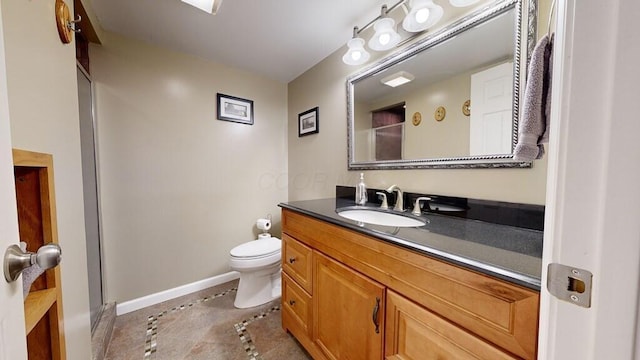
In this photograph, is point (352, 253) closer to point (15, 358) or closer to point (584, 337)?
point (584, 337)

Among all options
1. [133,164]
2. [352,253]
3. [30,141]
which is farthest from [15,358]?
[133,164]

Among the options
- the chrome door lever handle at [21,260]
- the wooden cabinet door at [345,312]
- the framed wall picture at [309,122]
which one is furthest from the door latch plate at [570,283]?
the framed wall picture at [309,122]

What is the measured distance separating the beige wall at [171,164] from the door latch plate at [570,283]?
2172 mm

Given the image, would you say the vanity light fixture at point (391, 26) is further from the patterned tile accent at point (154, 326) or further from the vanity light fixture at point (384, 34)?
the patterned tile accent at point (154, 326)

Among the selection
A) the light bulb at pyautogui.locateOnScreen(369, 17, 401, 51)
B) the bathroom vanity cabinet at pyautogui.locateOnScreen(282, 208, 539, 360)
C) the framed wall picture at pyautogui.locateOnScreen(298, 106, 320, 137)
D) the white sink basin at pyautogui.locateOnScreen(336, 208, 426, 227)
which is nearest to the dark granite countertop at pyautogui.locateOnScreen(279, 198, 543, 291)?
the bathroom vanity cabinet at pyautogui.locateOnScreen(282, 208, 539, 360)

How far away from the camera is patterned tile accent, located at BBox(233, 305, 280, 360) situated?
131 cm

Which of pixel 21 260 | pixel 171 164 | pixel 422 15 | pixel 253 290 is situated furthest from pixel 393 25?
pixel 253 290

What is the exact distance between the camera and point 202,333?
4.84 ft

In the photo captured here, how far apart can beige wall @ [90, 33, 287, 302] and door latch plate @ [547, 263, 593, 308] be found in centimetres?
217

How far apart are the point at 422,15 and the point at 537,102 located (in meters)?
0.86

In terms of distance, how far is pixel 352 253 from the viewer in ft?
3.08

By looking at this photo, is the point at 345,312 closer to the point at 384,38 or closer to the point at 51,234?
the point at 51,234

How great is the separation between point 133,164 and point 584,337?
2.29 metres

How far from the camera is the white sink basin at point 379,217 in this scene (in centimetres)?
116
